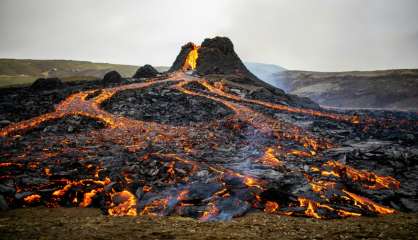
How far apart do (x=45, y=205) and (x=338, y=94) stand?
96.7m

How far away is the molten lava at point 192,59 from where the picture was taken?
61188 millimetres

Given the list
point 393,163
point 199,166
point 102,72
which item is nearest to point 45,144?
point 199,166

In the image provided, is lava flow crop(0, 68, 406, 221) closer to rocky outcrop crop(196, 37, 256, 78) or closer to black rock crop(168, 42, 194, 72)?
rocky outcrop crop(196, 37, 256, 78)

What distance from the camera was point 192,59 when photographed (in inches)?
2479

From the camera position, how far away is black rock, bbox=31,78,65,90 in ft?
143

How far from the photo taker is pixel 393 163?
55.6ft

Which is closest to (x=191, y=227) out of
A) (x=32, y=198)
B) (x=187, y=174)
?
(x=187, y=174)

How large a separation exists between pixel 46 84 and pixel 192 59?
29.1 metres

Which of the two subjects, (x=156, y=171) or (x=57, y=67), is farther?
(x=57, y=67)

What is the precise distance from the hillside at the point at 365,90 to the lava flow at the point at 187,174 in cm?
6629

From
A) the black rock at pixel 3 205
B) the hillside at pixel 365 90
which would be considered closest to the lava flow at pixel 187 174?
the black rock at pixel 3 205

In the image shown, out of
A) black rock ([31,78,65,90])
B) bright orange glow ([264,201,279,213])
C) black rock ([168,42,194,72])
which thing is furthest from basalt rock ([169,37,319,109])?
bright orange glow ([264,201,279,213])

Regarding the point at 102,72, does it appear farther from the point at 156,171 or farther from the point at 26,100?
the point at 156,171

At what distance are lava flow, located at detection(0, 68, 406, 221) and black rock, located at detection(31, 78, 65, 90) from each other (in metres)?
20.0
